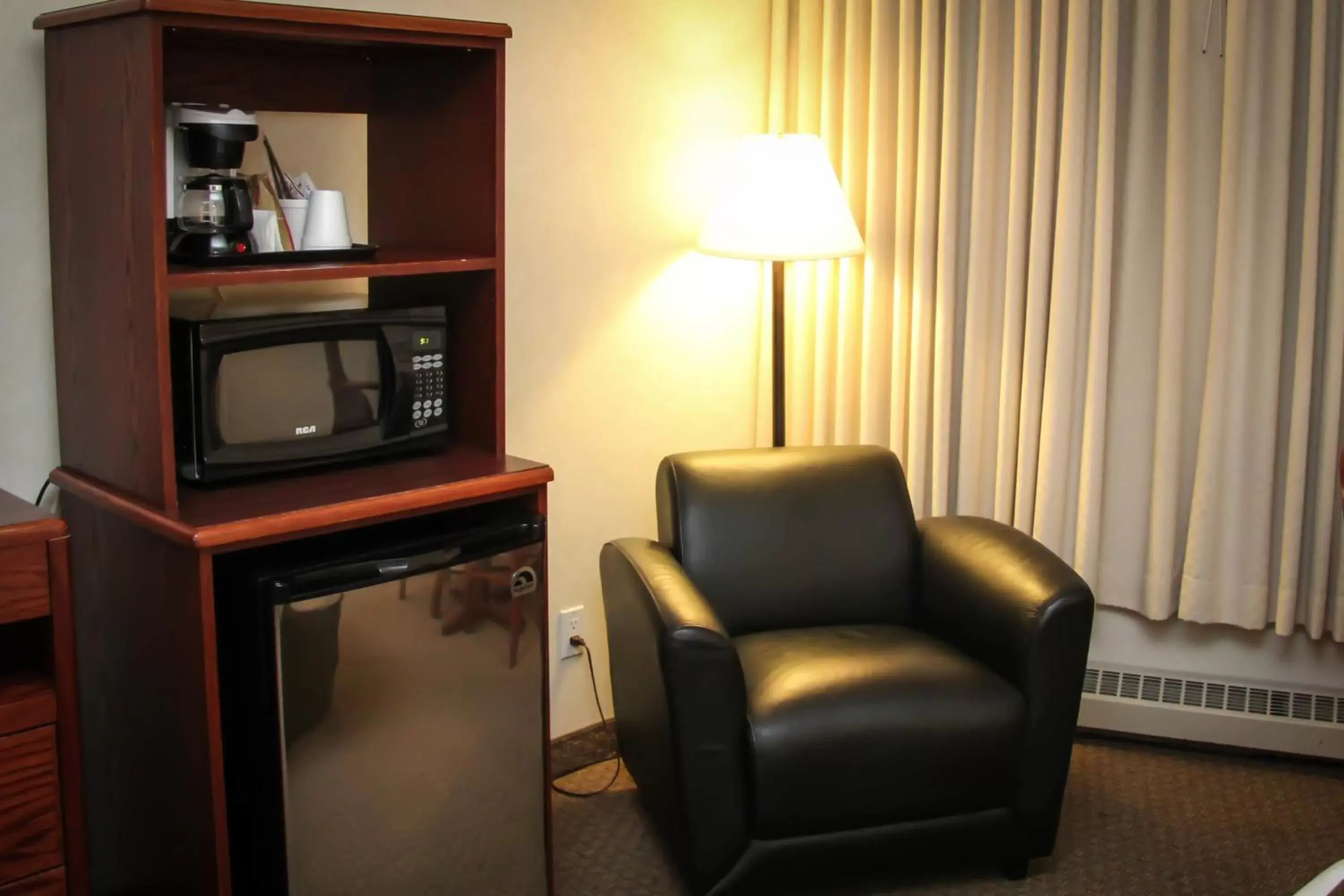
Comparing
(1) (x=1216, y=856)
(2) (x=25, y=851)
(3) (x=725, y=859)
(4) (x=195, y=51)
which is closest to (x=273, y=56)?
(4) (x=195, y=51)

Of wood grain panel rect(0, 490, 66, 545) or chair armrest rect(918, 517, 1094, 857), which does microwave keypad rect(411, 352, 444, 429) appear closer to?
wood grain panel rect(0, 490, 66, 545)

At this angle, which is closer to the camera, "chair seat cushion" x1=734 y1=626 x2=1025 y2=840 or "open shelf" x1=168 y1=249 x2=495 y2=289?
"open shelf" x1=168 y1=249 x2=495 y2=289

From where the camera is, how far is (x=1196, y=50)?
2822 millimetres

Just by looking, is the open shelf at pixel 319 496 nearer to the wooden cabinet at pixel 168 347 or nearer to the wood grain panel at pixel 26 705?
the wooden cabinet at pixel 168 347

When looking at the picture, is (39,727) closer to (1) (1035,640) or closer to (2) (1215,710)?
(1) (1035,640)

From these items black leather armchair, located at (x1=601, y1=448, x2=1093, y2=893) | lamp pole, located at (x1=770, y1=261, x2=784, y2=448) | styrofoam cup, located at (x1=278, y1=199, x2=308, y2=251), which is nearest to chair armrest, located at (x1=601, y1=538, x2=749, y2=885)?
black leather armchair, located at (x1=601, y1=448, x2=1093, y2=893)

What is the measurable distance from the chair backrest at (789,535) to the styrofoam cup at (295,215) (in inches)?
36.0

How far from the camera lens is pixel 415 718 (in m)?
2.14

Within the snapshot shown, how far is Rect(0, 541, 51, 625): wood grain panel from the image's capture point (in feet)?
5.82

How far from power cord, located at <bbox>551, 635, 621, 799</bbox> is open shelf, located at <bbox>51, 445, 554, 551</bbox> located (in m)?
0.81

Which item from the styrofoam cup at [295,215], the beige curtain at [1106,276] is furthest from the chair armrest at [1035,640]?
the styrofoam cup at [295,215]

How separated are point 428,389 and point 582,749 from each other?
1106 millimetres

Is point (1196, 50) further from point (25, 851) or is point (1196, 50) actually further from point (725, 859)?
point (25, 851)

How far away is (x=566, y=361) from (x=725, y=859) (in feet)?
3.63
